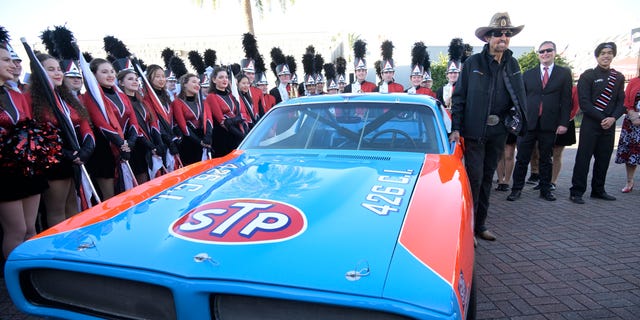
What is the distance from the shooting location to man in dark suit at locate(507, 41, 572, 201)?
502 centimetres

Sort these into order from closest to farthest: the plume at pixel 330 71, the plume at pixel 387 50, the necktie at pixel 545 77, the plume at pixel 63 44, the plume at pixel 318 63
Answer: the plume at pixel 63 44 < the necktie at pixel 545 77 < the plume at pixel 387 50 < the plume at pixel 318 63 < the plume at pixel 330 71

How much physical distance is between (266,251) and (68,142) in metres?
2.83

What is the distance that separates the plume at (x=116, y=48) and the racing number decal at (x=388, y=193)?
4599 millimetres

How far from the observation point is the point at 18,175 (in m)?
2.79

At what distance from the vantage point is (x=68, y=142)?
3289mm

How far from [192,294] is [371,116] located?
212cm

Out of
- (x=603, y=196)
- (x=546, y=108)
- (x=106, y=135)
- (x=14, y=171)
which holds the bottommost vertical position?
(x=603, y=196)

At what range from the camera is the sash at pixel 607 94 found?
501 cm

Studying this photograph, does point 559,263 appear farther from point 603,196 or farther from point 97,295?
point 97,295

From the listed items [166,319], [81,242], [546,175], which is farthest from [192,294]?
[546,175]

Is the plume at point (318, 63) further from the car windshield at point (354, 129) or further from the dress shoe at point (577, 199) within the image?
the car windshield at point (354, 129)

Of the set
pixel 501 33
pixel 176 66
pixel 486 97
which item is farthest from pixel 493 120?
pixel 176 66

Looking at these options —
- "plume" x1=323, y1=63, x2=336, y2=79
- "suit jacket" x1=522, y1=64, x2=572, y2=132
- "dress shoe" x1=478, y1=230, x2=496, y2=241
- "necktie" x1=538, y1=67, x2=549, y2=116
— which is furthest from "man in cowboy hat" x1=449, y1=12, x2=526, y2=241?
"plume" x1=323, y1=63, x2=336, y2=79

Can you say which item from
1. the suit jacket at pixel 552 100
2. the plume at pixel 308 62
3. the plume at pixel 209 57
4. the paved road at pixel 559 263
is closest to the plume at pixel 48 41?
the paved road at pixel 559 263
